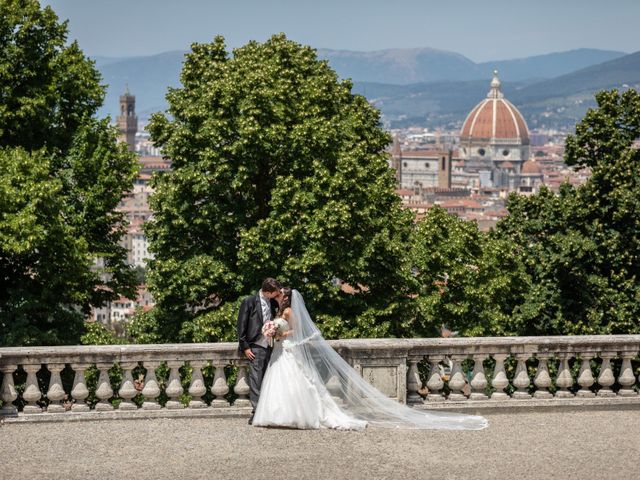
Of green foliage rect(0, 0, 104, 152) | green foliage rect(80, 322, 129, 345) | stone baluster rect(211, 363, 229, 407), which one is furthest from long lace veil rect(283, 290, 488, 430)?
green foliage rect(0, 0, 104, 152)

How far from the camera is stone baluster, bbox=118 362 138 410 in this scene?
10.9 m

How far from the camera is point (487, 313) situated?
77.6 feet

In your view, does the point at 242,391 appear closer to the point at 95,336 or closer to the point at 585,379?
the point at 585,379

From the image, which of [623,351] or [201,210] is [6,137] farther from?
[623,351]

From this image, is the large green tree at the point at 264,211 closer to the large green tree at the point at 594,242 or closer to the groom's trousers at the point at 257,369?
the large green tree at the point at 594,242

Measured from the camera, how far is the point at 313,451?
9.98 m

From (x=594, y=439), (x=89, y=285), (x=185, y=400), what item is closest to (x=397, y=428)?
(x=594, y=439)

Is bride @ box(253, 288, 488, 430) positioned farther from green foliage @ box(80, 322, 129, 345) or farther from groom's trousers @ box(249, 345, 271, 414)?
green foliage @ box(80, 322, 129, 345)

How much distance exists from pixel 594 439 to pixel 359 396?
2.39m

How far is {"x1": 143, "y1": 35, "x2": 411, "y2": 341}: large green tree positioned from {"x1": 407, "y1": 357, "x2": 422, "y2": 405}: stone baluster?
8663 mm

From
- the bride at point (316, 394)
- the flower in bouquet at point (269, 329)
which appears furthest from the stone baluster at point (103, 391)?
the flower in bouquet at point (269, 329)

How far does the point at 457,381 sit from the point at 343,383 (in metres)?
1.32

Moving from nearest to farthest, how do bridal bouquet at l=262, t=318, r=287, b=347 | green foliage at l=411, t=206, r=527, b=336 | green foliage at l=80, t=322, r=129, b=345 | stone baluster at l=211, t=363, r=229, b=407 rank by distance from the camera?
bridal bouquet at l=262, t=318, r=287, b=347 < stone baluster at l=211, t=363, r=229, b=407 < green foliage at l=80, t=322, r=129, b=345 < green foliage at l=411, t=206, r=527, b=336

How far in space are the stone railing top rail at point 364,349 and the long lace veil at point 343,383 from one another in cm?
24
